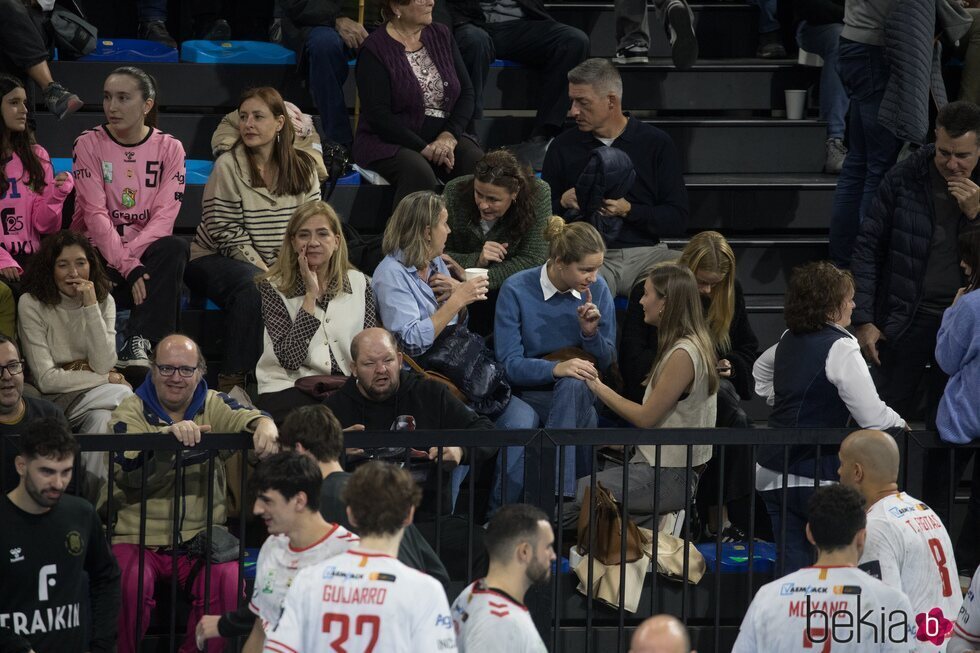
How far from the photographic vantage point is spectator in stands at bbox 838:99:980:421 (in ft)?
25.2

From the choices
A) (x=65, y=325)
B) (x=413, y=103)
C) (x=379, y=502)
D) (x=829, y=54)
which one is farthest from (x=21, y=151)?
(x=829, y=54)

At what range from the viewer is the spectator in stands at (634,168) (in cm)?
831

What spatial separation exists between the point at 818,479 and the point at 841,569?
4.66 ft

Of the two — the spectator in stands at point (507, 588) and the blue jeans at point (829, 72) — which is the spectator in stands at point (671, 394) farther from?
the blue jeans at point (829, 72)

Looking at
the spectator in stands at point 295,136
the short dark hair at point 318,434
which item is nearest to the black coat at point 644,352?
the spectator in stands at point 295,136

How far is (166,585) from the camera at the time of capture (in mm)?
6516

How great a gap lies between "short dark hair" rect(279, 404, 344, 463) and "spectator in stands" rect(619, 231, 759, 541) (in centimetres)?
217

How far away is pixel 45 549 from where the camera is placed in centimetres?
559

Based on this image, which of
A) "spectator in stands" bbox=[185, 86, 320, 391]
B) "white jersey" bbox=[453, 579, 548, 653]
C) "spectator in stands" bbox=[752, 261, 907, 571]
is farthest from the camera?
"spectator in stands" bbox=[185, 86, 320, 391]

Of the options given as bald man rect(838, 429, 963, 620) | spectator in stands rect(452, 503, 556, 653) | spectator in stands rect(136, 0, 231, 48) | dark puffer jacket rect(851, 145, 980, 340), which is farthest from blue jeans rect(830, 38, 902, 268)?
spectator in stands rect(452, 503, 556, 653)

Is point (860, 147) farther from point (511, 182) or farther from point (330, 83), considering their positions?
point (330, 83)

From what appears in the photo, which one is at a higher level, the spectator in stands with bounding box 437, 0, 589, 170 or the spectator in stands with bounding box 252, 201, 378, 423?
the spectator in stands with bounding box 437, 0, 589, 170

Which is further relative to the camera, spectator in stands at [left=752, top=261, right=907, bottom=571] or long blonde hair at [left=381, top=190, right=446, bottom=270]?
long blonde hair at [left=381, top=190, right=446, bottom=270]

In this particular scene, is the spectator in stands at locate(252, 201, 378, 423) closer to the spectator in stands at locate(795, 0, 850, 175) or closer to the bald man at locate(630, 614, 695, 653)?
the bald man at locate(630, 614, 695, 653)
